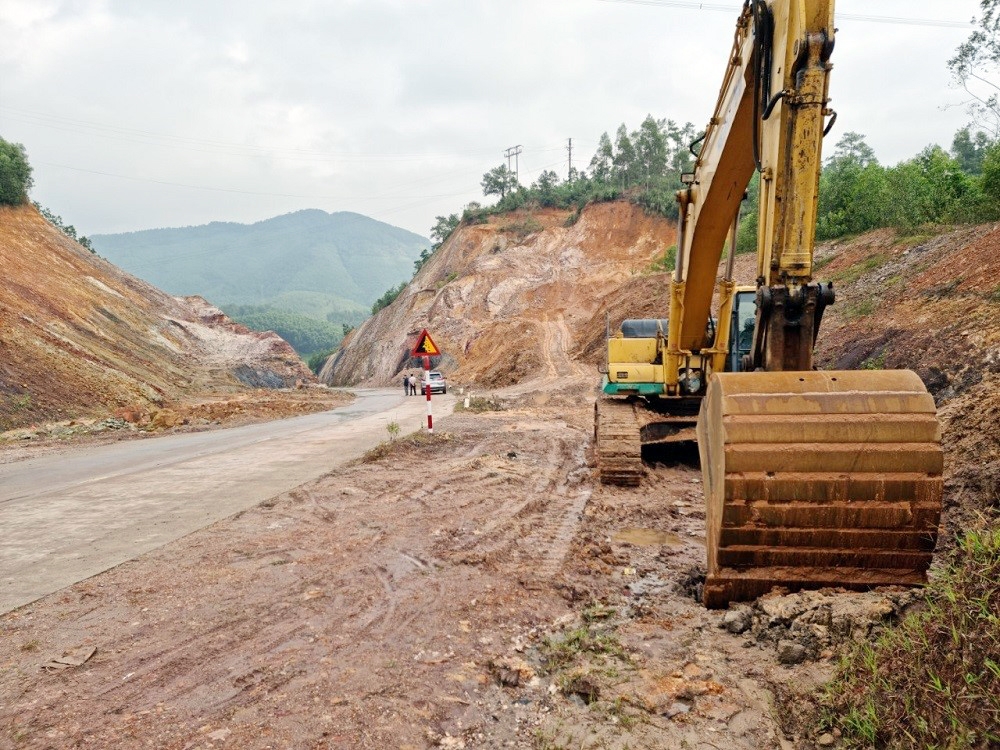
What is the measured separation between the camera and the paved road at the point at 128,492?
17.6 ft

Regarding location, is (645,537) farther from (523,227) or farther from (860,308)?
(523,227)

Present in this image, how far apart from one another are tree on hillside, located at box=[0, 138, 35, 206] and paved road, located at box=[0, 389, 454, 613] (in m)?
25.4

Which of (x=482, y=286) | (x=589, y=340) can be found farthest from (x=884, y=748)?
(x=482, y=286)

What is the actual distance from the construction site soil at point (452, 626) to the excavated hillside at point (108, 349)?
577 inches

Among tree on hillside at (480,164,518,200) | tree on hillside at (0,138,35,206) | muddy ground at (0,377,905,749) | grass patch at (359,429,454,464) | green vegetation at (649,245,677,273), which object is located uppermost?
tree on hillside at (480,164,518,200)

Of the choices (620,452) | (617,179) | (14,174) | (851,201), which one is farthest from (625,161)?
(620,452)

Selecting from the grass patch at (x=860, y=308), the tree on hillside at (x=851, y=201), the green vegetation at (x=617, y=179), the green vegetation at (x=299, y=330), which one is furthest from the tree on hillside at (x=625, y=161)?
the green vegetation at (x=299, y=330)

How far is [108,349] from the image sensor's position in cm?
2684

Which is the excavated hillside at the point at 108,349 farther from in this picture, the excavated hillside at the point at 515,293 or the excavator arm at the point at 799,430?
the excavator arm at the point at 799,430

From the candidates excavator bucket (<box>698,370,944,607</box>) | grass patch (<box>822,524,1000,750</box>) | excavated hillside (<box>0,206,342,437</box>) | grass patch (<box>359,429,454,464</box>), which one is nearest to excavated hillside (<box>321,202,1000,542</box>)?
excavator bucket (<box>698,370,944,607</box>)

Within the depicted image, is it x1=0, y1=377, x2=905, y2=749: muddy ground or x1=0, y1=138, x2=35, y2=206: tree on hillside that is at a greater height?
x1=0, y1=138, x2=35, y2=206: tree on hillside

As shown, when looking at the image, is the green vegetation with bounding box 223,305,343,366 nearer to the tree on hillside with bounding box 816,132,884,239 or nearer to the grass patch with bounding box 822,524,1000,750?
the tree on hillside with bounding box 816,132,884,239

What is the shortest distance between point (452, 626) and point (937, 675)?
8.70 feet

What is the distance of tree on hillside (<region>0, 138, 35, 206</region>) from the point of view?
3092 centimetres
